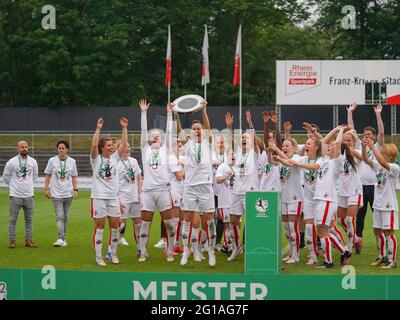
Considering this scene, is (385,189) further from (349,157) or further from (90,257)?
(90,257)

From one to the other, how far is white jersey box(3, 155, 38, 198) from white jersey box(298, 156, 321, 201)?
5.70 m

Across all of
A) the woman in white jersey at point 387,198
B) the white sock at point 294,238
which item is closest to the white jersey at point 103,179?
the white sock at point 294,238

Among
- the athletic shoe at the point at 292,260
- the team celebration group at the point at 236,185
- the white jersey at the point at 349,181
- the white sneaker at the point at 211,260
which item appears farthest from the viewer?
the white jersey at the point at 349,181

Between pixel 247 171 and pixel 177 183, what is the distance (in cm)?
187

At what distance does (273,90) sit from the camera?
199 ft

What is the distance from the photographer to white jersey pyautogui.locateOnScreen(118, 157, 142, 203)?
14823 millimetres

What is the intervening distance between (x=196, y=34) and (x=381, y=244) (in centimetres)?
4335

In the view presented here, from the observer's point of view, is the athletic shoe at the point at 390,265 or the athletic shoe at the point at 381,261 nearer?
the athletic shoe at the point at 390,265

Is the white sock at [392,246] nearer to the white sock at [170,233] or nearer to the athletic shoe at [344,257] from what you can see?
the athletic shoe at [344,257]

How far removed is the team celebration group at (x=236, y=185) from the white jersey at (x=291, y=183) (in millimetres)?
16

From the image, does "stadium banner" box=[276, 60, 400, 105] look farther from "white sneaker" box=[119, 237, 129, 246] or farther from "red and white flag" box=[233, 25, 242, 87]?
"white sneaker" box=[119, 237, 129, 246]

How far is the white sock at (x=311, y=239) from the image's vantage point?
13375 millimetres
